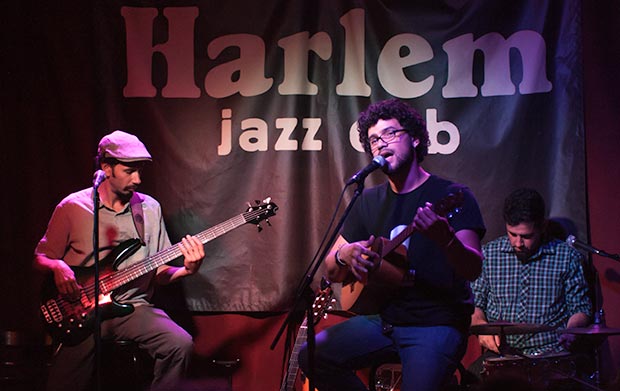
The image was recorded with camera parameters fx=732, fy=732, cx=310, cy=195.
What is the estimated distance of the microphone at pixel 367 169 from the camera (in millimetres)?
3861

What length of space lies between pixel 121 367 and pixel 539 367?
2850mm

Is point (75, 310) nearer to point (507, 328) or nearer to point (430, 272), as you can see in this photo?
point (430, 272)

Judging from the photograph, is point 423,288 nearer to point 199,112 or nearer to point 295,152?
point 295,152

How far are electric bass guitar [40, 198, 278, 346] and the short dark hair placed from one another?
2.38m

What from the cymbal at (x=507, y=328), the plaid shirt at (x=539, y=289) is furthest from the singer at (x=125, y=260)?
the plaid shirt at (x=539, y=289)

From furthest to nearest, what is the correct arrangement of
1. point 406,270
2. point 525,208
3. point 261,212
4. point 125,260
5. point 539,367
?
1. point 261,212
2. point 125,260
3. point 525,208
4. point 539,367
5. point 406,270

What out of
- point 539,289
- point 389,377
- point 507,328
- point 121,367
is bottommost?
point 389,377

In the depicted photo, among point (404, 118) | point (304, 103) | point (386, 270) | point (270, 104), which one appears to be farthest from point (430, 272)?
point (270, 104)

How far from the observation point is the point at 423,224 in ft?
11.8

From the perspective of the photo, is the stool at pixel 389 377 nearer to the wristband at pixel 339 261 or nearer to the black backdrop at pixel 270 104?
the black backdrop at pixel 270 104

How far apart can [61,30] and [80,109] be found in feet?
2.23

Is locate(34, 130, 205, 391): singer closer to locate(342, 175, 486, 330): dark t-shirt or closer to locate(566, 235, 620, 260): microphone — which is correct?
locate(342, 175, 486, 330): dark t-shirt

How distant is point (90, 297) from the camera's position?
5074 millimetres

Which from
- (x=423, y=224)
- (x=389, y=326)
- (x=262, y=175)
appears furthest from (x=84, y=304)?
(x=423, y=224)
